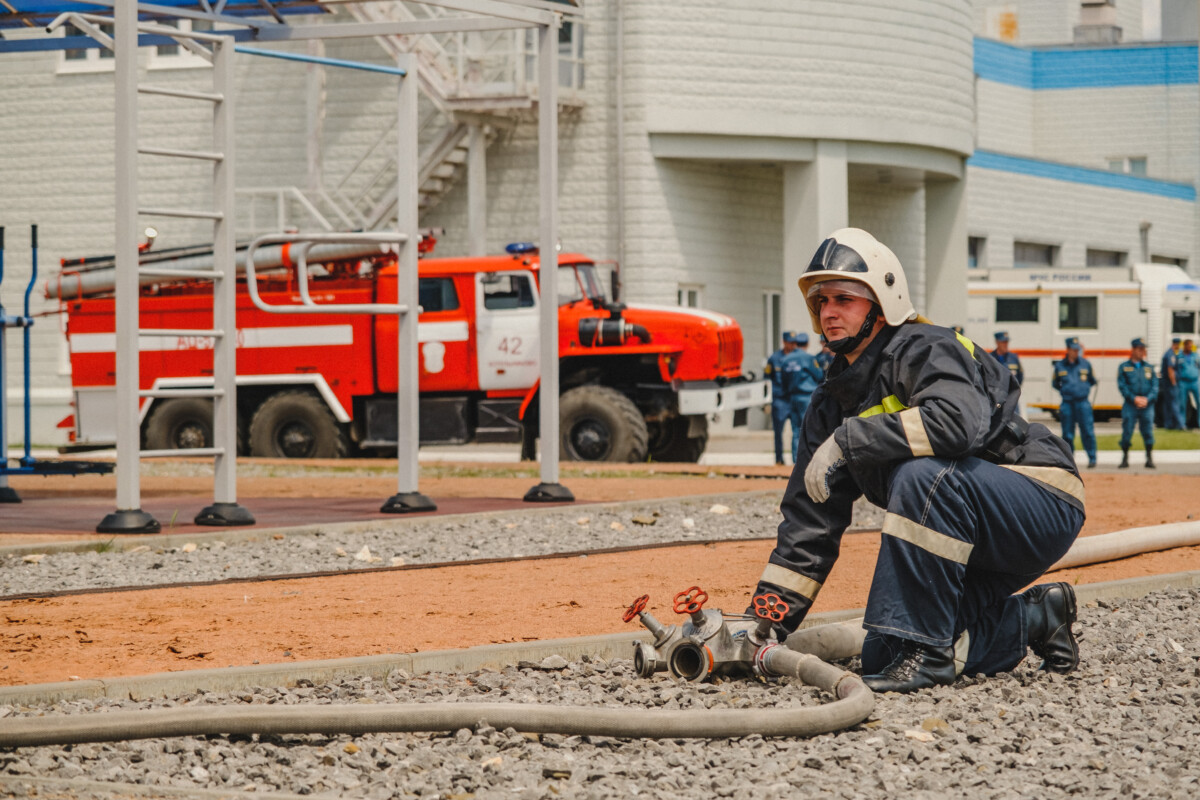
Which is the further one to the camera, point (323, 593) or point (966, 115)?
point (966, 115)

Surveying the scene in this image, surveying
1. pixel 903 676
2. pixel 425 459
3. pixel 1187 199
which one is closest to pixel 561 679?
pixel 903 676

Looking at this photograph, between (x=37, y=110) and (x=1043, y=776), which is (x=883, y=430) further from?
(x=37, y=110)

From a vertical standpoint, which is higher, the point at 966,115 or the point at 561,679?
the point at 966,115

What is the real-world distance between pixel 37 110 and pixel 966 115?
17745mm

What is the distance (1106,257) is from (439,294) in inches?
1187

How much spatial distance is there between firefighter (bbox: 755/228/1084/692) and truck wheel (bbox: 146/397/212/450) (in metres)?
17.4

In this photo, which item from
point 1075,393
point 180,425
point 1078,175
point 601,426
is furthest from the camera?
point 1078,175

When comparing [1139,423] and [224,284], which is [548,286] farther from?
[1139,423]

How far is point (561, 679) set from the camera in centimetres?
550

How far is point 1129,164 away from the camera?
5028cm

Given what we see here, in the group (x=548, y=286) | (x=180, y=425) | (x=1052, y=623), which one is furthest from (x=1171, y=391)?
(x=1052, y=623)

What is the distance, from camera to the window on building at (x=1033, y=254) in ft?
136

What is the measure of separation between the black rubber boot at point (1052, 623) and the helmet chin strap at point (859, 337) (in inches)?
41.9

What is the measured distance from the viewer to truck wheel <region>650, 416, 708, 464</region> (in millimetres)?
20109
